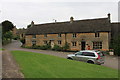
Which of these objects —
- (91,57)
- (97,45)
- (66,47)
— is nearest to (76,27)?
(66,47)

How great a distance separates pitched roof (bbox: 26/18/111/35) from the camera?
36412 mm

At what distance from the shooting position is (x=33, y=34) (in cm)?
4719

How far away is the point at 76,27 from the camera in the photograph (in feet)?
131

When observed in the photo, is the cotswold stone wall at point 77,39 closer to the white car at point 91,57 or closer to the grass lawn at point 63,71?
the white car at point 91,57

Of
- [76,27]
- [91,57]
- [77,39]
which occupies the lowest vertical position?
[91,57]

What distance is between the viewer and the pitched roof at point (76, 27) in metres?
36.4

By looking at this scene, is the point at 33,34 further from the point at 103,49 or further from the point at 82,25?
the point at 103,49

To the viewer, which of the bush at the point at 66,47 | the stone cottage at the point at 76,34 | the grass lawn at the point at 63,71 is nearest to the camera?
the grass lawn at the point at 63,71

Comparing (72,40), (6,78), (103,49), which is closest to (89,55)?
(6,78)

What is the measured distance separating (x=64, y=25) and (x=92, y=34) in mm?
9973

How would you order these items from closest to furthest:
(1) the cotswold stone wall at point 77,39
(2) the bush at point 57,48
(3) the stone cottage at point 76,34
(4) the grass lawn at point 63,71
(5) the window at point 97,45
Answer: (4) the grass lawn at point 63,71, (1) the cotswold stone wall at point 77,39, (3) the stone cottage at point 76,34, (5) the window at point 97,45, (2) the bush at point 57,48

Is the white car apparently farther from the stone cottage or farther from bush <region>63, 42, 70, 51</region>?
bush <region>63, 42, 70, 51</region>

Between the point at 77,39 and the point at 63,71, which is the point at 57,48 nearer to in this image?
the point at 77,39

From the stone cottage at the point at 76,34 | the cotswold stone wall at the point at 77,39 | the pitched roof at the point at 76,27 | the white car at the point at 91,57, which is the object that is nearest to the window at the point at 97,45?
the stone cottage at the point at 76,34
